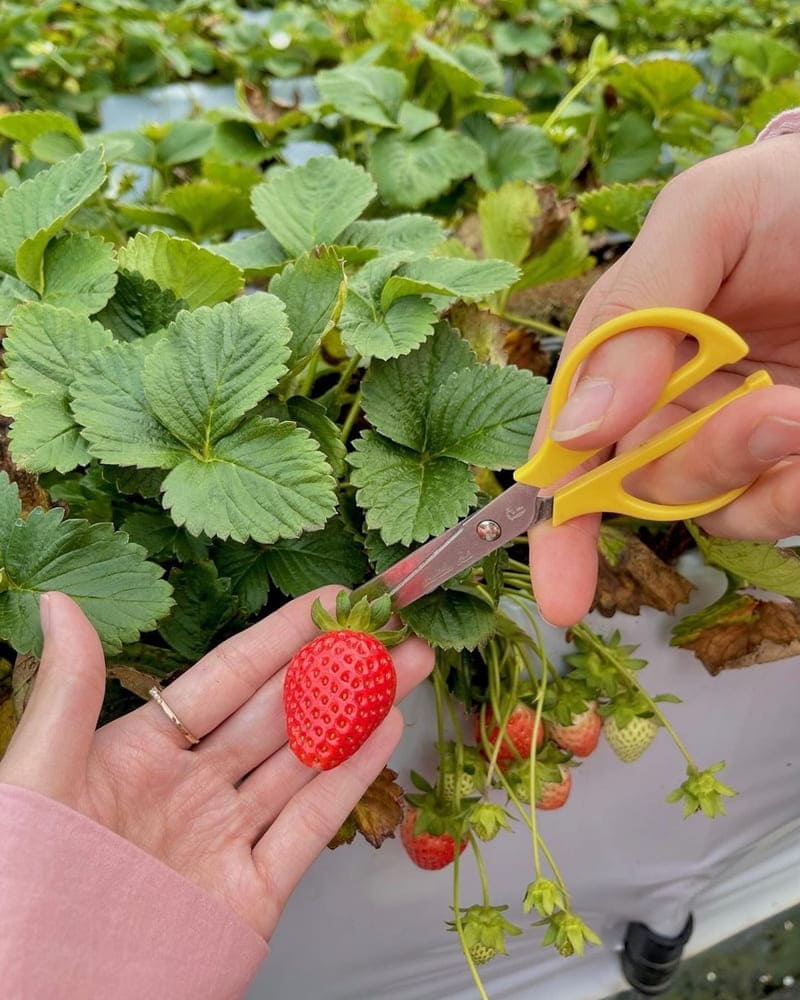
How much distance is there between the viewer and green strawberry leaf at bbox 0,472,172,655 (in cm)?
47

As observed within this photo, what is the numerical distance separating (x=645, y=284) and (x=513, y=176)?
0.53 m

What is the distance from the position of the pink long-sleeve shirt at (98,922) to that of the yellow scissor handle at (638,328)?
306 millimetres

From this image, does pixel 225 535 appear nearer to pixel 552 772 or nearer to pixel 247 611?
pixel 247 611

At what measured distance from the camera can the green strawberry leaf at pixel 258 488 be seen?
0.46 metres

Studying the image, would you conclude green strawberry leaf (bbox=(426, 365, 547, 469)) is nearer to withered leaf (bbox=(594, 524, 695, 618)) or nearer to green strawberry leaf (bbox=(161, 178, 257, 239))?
withered leaf (bbox=(594, 524, 695, 618))

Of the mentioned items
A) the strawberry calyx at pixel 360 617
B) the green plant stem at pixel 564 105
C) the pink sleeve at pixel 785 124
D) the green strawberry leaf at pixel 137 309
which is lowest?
the strawberry calyx at pixel 360 617

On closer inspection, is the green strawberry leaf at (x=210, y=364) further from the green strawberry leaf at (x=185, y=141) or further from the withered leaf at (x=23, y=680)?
the green strawberry leaf at (x=185, y=141)

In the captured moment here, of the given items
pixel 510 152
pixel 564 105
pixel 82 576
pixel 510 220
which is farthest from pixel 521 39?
pixel 82 576

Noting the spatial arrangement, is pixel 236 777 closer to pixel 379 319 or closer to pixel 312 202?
pixel 379 319

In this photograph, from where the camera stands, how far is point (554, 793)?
2.13 ft

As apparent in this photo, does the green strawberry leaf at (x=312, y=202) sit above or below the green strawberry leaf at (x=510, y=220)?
above

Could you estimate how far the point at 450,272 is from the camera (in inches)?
21.8

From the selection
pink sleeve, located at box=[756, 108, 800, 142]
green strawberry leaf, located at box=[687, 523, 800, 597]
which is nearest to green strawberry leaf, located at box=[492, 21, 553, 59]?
pink sleeve, located at box=[756, 108, 800, 142]

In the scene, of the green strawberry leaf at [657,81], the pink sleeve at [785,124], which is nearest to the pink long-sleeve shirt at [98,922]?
the pink sleeve at [785,124]
